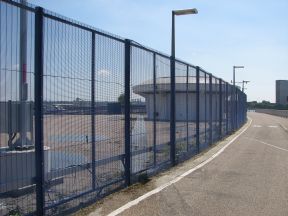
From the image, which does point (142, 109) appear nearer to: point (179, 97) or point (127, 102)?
point (127, 102)

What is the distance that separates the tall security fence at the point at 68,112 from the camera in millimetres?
6020

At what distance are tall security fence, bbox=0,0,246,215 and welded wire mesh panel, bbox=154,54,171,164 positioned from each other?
0.10 metres

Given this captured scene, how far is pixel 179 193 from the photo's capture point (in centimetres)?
910

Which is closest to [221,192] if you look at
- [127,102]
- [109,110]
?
[127,102]

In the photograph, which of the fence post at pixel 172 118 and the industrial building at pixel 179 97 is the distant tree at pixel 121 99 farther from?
the fence post at pixel 172 118

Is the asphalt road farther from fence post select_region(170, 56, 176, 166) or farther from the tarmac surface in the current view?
fence post select_region(170, 56, 176, 166)

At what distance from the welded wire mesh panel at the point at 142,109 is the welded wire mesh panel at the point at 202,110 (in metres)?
6.32

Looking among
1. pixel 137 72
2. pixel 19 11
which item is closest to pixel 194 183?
pixel 137 72

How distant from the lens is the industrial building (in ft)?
36.5

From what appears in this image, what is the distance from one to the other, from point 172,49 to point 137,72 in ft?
21.4

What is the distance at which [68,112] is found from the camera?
707 cm

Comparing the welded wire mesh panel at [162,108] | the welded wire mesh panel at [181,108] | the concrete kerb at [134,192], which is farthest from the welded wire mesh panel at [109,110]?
the welded wire mesh panel at [181,108]

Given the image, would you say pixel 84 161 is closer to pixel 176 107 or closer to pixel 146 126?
pixel 146 126

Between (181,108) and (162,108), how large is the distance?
278 centimetres
